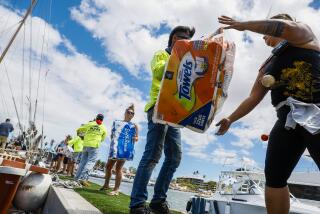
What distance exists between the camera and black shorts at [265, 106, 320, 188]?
2537 mm

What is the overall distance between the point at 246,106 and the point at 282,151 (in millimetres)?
599

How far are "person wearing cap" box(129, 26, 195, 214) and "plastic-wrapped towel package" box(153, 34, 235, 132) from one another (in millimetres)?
505

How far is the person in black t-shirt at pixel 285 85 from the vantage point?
2.48 m

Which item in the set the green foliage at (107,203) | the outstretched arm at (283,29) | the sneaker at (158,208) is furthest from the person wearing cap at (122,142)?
the outstretched arm at (283,29)

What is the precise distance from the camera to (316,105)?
2.40m

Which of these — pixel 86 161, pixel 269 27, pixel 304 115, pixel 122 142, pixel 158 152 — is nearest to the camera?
pixel 304 115

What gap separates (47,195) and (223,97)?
420 centimetres

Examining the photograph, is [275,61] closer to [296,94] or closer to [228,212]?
[296,94]

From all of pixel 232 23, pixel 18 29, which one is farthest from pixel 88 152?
pixel 18 29

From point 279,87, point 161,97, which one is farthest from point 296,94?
point 161,97

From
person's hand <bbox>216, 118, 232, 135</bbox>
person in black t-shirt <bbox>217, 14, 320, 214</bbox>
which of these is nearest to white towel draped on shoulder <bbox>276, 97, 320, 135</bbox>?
person in black t-shirt <bbox>217, 14, 320, 214</bbox>

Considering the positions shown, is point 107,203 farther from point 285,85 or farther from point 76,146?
point 76,146

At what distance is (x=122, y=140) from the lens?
750 centimetres

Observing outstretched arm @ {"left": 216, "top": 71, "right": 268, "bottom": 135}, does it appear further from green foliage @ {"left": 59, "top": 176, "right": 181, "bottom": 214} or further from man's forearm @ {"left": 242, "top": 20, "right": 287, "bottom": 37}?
green foliage @ {"left": 59, "top": 176, "right": 181, "bottom": 214}
